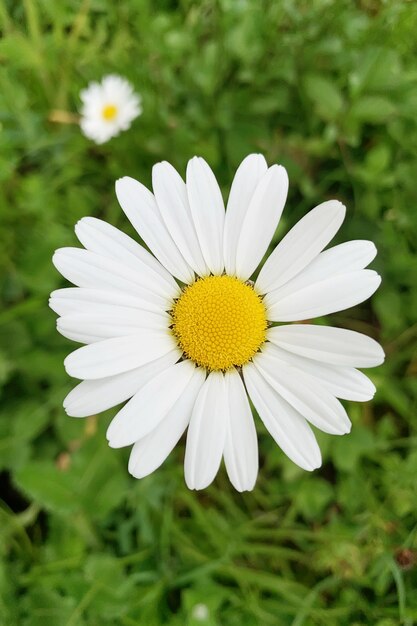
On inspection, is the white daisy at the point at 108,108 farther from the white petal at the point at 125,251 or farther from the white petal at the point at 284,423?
the white petal at the point at 284,423

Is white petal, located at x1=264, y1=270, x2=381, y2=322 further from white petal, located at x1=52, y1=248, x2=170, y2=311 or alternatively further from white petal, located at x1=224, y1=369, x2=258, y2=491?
white petal, located at x1=52, y1=248, x2=170, y2=311

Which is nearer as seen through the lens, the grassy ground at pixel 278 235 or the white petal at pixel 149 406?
the white petal at pixel 149 406

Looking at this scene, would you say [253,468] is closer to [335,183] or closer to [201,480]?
[201,480]

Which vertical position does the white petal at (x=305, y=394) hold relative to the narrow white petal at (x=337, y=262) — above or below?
below

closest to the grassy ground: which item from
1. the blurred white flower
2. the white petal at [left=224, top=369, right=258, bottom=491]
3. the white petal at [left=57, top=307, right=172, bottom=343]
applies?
the blurred white flower

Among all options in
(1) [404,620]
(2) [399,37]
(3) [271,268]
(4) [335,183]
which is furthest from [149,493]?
(2) [399,37]

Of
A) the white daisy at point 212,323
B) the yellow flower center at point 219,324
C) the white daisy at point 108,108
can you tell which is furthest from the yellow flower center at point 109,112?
the yellow flower center at point 219,324
